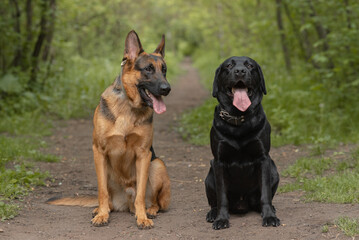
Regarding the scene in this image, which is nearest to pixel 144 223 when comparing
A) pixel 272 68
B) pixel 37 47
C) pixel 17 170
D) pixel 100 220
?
pixel 100 220

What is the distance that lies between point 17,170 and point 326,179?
3.88 m

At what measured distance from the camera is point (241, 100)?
13.5 feet

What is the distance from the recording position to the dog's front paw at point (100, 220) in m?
4.36

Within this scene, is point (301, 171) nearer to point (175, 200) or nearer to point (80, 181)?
point (175, 200)

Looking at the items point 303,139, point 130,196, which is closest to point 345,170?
point 303,139

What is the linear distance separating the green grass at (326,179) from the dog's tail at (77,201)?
2.27 metres

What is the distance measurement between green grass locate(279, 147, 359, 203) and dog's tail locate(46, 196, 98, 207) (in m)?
2.27

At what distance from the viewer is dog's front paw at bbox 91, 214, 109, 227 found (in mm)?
4363

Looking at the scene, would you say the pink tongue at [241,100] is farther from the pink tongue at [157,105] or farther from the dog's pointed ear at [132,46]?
the dog's pointed ear at [132,46]

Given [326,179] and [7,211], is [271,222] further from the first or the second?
[7,211]

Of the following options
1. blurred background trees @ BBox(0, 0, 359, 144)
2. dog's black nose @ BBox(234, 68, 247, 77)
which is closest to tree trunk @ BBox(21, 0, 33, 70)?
blurred background trees @ BBox(0, 0, 359, 144)

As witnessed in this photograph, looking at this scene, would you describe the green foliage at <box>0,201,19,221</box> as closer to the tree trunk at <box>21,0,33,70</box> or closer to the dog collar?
the dog collar

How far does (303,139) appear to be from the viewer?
812cm

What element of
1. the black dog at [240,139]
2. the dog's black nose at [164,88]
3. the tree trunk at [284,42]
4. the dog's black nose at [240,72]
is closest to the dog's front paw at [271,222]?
the black dog at [240,139]
